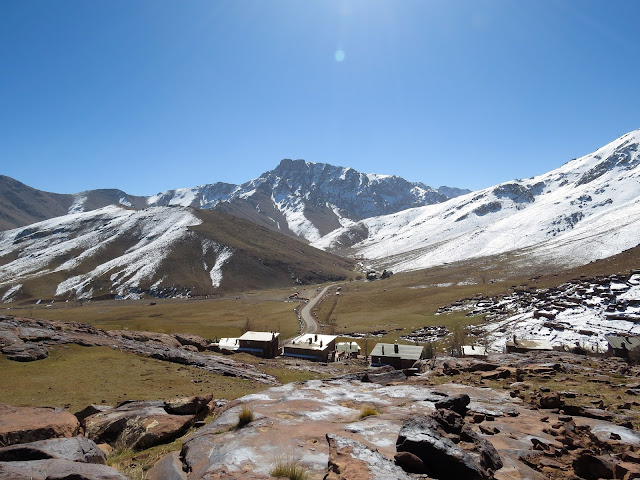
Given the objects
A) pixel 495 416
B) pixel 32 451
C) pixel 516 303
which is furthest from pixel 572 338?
pixel 32 451

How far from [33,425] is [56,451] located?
12.9ft

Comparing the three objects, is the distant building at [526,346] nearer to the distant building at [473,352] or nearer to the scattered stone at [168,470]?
the distant building at [473,352]

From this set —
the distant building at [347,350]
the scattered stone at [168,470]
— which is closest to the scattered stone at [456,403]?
the scattered stone at [168,470]

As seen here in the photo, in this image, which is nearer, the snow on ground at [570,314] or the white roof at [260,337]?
the white roof at [260,337]

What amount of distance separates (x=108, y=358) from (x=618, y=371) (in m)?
47.8

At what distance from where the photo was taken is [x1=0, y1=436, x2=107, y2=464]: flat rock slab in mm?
8492

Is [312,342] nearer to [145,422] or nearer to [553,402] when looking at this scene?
[553,402]

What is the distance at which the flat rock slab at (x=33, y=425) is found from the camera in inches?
434

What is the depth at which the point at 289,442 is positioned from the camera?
10289 millimetres

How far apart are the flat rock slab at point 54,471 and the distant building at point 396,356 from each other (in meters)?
57.4

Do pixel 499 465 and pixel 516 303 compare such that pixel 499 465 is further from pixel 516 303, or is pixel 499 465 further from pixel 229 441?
pixel 516 303

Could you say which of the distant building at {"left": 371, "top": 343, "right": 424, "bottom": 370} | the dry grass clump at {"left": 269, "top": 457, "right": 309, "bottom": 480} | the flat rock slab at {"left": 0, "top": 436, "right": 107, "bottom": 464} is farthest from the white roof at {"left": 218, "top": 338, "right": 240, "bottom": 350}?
the dry grass clump at {"left": 269, "top": 457, "right": 309, "bottom": 480}

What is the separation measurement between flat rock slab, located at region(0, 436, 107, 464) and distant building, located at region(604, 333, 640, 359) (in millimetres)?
74445

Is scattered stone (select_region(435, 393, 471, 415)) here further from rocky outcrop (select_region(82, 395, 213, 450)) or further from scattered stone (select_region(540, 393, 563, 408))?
rocky outcrop (select_region(82, 395, 213, 450))
